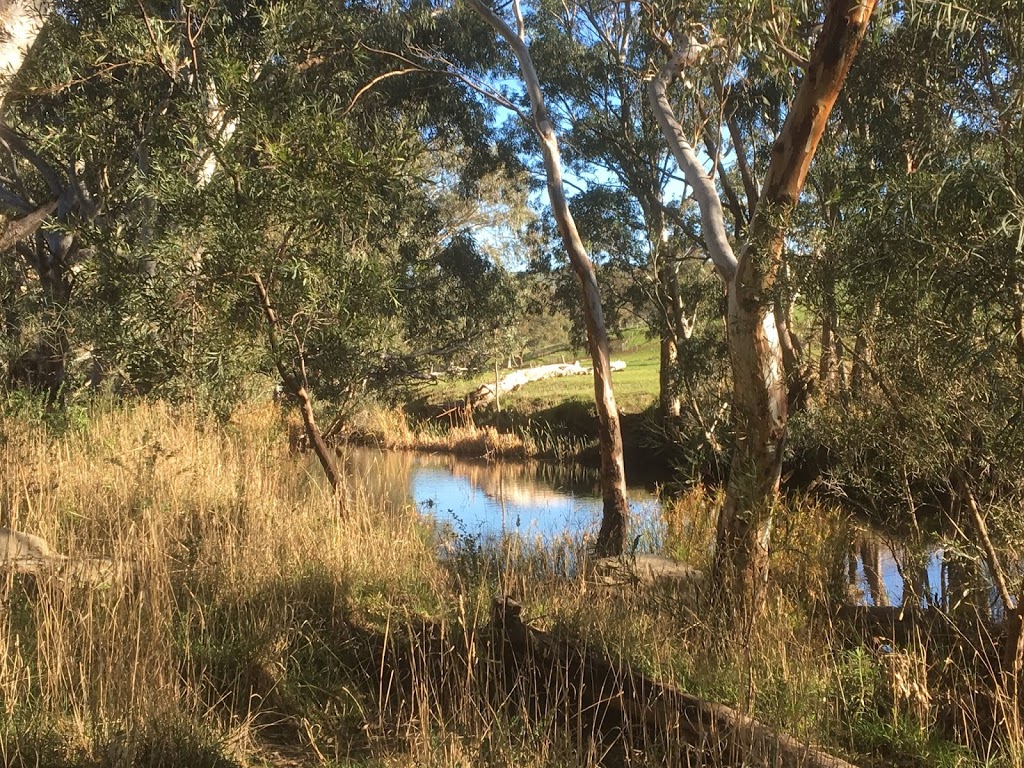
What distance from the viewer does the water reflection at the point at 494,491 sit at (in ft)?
26.2

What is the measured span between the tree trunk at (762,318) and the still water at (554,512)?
70 centimetres

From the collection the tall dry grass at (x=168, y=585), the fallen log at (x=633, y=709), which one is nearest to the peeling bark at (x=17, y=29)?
the tall dry grass at (x=168, y=585)

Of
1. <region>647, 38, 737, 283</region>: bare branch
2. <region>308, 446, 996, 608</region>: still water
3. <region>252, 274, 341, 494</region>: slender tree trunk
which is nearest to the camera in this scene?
<region>308, 446, 996, 608</region>: still water

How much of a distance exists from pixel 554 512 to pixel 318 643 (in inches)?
256

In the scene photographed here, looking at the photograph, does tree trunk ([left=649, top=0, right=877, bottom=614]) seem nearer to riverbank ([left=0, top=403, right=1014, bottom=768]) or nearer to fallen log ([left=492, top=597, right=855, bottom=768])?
riverbank ([left=0, top=403, right=1014, bottom=768])

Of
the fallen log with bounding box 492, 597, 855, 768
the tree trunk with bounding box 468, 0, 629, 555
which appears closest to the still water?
the tree trunk with bounding box 468, 0, 629, 555

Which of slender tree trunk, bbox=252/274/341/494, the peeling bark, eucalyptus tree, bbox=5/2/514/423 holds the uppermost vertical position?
the peeling bark

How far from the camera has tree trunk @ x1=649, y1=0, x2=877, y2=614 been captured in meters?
3.38

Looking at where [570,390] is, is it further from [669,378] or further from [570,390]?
[669,378]

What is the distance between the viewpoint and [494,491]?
Answer: 11.9 meters

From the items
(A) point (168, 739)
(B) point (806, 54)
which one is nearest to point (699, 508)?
(B) point (806, 54)

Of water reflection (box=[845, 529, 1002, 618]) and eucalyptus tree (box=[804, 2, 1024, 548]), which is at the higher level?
eucalyptus tree (box=[804, 2, 1024, 548])

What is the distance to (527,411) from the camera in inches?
688

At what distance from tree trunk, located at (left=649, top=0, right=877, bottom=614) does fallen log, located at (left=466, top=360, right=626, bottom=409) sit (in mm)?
13271
